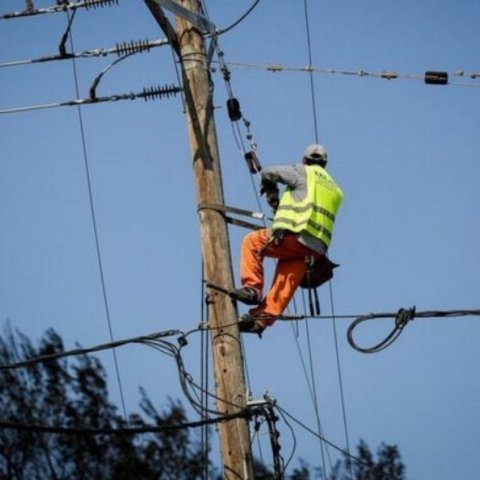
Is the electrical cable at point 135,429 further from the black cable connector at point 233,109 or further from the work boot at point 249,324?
the black cable connector at point 233,109

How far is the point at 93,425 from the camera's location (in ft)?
48.2

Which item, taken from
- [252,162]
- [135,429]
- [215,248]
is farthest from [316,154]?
[135,429]

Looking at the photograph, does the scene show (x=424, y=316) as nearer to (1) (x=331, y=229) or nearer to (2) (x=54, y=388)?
(1) (x=331, y=229)

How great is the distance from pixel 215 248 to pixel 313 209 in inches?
35.8

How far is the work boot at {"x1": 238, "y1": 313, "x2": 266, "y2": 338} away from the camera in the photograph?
6.88m

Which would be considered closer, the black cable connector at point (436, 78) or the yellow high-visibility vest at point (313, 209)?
the yellow high-visibility vest at point (313, 209)

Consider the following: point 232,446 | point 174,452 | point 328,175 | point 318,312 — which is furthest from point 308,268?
point 174,452

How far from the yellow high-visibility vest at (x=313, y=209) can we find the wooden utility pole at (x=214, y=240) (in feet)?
1.76

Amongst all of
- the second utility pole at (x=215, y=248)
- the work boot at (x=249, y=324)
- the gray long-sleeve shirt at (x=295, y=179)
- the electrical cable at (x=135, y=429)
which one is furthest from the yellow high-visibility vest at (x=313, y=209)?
the electrical cable at (x=135, y=429)

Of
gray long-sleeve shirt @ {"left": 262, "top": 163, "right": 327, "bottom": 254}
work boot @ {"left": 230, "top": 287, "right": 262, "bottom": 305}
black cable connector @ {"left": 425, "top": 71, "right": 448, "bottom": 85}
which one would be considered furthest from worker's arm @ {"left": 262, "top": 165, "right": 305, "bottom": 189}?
black cable connector @ {"left": 425, "top": 71, "right": 448, "bottom": 85}

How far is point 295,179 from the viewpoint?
Answer: 291 inches

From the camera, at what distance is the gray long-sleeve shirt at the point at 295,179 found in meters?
7.23

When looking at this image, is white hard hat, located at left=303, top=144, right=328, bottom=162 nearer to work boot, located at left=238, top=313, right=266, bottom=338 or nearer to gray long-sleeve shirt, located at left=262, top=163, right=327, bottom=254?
gray long-sleeve shirt, located at left=262, top=163, right=327, bottom=254

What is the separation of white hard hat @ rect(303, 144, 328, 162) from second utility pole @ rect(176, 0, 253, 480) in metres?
1.01
